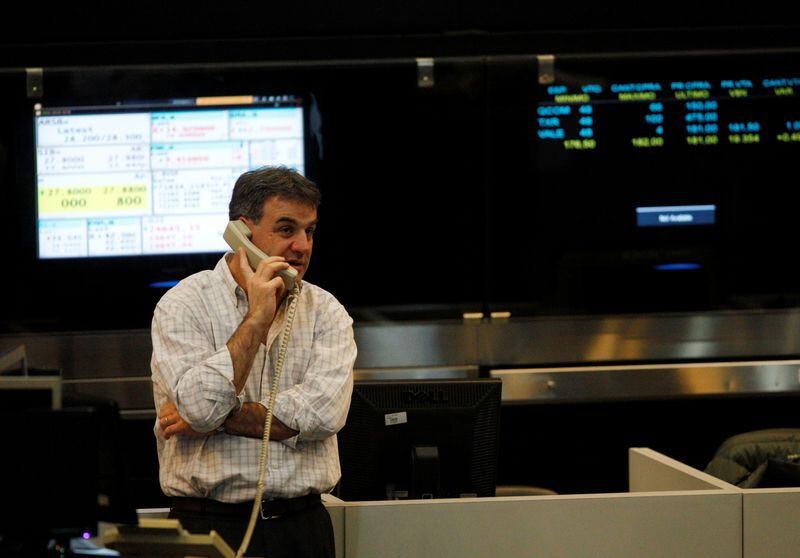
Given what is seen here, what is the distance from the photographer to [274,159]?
4148 mm

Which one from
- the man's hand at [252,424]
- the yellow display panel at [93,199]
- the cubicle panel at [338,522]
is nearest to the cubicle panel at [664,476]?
the cubicle panel at [338,522]

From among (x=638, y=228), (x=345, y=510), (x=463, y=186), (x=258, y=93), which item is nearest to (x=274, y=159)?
(x=258, y=93)

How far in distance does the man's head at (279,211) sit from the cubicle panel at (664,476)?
1077 millimetres

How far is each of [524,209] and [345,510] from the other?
2036 mm

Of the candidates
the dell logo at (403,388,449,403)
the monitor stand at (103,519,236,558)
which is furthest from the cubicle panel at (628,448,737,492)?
the monitor stand at (103,519,236,558)

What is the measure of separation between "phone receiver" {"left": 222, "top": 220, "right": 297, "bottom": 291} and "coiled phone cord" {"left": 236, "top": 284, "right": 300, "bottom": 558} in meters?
0.03

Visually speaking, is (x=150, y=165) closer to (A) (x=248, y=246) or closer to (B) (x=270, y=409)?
(A) (x=248, y=246)

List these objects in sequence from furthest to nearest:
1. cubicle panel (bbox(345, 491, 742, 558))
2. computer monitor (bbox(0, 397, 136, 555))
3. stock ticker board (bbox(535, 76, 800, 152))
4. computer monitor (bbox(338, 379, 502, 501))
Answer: stock ticker board (bbox(535, 76, 800, 152)) → computer monitor (bbox(338, 379, 502, 501)) → cubicle panel (bbox(345, 491, 742, 558)) → computer monitor (bbox(0, 397, 136, 555))

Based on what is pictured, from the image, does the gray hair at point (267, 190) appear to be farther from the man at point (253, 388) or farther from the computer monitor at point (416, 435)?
the computer monitor at point (416, 435)

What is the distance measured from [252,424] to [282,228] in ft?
1.32

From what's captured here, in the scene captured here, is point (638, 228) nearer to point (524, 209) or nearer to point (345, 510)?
point (524, 209)

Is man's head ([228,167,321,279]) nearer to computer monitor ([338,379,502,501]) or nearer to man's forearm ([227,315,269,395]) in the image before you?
man's forearm ([227,315,269,395])

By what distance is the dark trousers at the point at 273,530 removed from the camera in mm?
2225

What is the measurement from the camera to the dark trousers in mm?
2225
